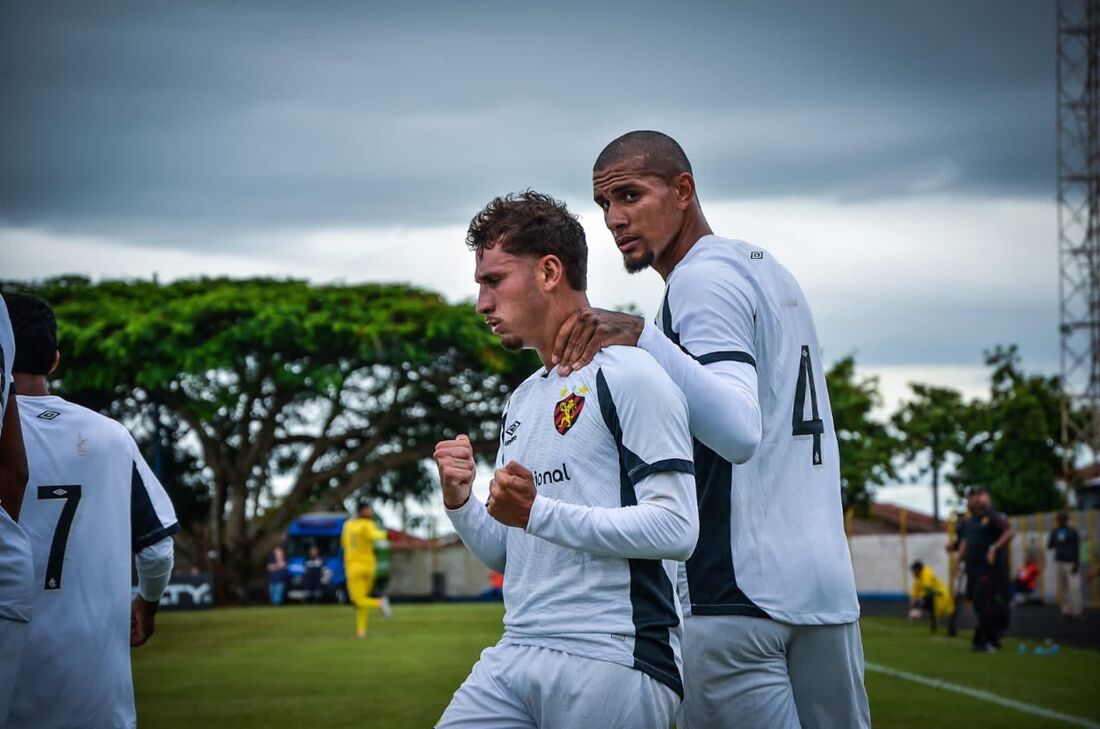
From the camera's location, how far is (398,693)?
13.4 m

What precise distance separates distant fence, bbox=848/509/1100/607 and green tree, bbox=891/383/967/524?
1170 cm

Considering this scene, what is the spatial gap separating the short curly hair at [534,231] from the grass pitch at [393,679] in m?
7.70

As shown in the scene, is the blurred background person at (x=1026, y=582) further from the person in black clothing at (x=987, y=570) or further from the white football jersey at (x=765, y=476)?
the white football jersey at (x=765, y=476)

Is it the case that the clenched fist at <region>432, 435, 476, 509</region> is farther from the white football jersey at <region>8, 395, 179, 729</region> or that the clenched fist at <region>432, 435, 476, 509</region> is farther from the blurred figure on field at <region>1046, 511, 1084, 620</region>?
the blurred figure on field at <region>1046, 511, 1084, 620</region>

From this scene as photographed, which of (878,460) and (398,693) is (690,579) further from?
(878,460)

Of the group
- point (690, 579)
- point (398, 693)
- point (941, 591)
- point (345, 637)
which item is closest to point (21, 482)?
point (690, 579)

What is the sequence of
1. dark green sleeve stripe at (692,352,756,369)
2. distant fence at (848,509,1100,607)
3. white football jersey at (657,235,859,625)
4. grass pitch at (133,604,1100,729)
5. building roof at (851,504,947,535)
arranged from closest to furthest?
1. dark green sleeve stripe at (692,352,756,369)
2. white football jersey at (657,235,859,625)
3. grass pitch at (133,604,1100,729)
4. distant fence at (848,509,1100,607)
5. building roof at (851,504,947,535)

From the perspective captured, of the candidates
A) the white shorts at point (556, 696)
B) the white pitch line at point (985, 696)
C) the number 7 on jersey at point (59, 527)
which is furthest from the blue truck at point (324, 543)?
the white shorts at point (556, 696)

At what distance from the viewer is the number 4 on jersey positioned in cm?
430

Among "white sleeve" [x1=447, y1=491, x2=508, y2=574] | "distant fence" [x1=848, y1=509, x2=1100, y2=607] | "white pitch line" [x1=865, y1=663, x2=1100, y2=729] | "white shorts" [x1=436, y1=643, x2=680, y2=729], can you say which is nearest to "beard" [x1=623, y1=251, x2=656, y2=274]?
"white sleeve" [x1=447, y1=491, x2=508, y2=574]

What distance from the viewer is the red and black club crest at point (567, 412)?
3.79 metres

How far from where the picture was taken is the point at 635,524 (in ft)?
11.8

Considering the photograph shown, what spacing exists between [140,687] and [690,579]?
11.5 metres

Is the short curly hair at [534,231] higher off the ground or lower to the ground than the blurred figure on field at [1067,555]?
higher
